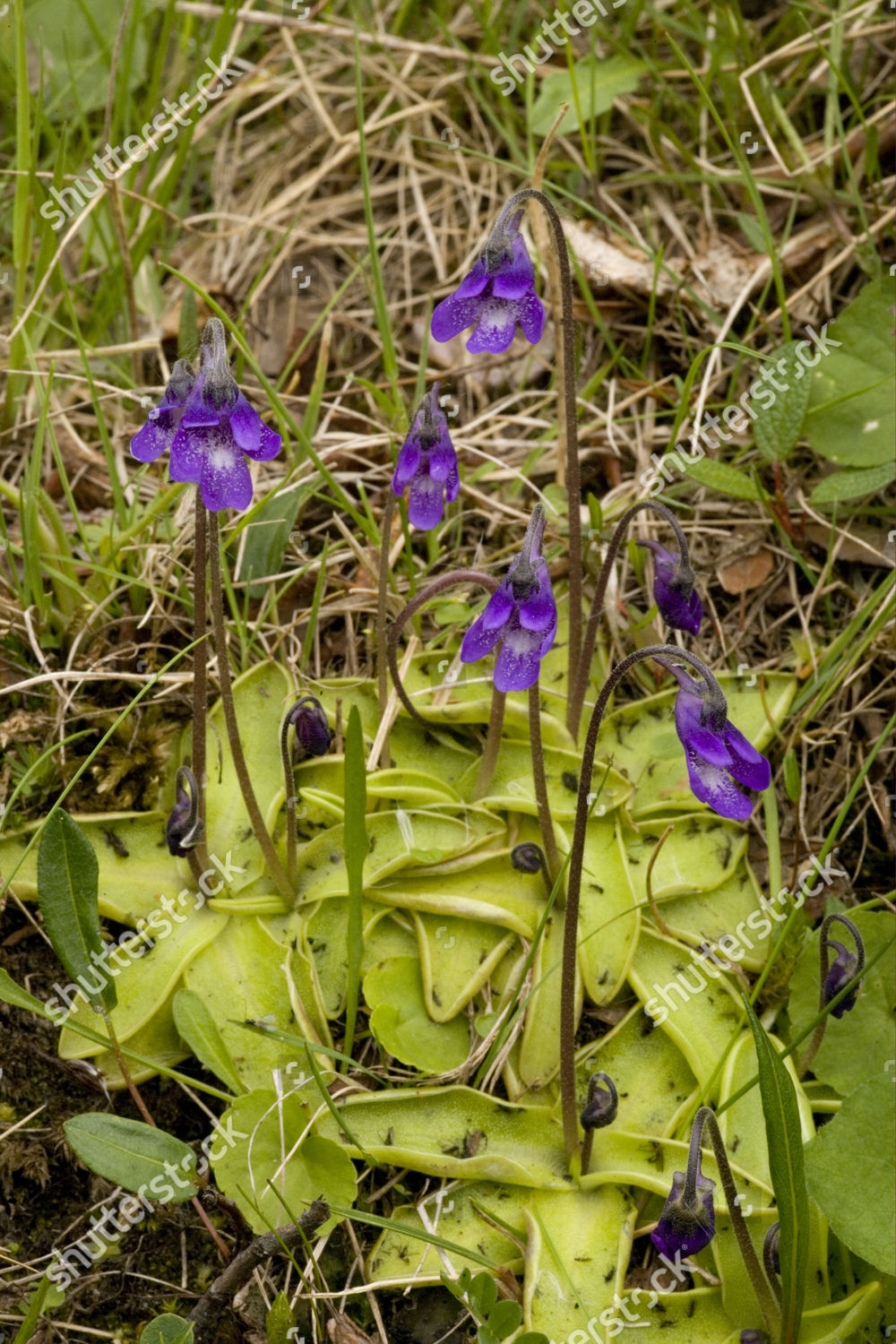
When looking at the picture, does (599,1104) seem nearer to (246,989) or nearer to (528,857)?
(528,857)

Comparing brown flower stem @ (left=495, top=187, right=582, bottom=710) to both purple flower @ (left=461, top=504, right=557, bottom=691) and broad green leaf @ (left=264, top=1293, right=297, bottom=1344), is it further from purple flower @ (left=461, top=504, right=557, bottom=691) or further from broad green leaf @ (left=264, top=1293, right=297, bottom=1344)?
broad green leaf @ (left=264, top=1293, right=297, bottom=1344)

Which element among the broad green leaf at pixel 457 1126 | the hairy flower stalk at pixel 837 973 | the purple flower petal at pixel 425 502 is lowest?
the broad green leaf at pixel 457 1126

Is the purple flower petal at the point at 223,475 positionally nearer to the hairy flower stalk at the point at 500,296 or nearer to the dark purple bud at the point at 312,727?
the hairy flower stalk at the point at 500,296

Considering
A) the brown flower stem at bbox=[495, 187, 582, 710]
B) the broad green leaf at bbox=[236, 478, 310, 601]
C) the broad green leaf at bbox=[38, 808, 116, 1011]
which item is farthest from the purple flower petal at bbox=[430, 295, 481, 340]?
the broad green leaf at bbox=[38, 808, 116, 1011]

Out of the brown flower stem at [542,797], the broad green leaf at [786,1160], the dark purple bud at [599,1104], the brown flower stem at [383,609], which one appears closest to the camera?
the broad green leaf at [786,1160]

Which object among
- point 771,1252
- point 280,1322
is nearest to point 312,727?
point 280,1322

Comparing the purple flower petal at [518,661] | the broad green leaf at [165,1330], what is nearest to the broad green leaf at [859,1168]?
the purple flower petal at [518,661]

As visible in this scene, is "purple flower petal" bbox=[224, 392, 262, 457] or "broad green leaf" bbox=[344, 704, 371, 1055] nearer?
"purple flower petal" bbox=[224, 392, 262, 457]
